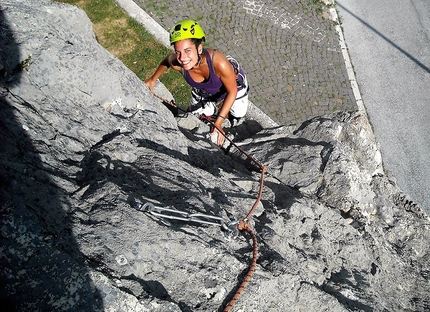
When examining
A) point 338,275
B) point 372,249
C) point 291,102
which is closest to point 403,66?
point 291,102

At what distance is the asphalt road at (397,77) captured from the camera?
9.15 m

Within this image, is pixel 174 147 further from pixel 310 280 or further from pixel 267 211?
pixel 310 280

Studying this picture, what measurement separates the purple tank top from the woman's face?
8.3 inches

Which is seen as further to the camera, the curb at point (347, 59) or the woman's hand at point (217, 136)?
the curb at point (347, 59)

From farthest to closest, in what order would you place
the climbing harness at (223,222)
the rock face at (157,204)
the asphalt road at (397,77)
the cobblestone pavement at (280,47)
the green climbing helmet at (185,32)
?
the cobblestone pavement at (280,47)
the asphalt road at (397,77)
the green climbing helmet at (185,32)
the climbing harness at (223,222)
the rock face at (157,204)

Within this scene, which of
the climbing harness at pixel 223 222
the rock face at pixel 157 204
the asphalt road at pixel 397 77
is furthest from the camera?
the asphalt road at pixel 397 77

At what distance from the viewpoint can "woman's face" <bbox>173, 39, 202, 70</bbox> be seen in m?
4.75

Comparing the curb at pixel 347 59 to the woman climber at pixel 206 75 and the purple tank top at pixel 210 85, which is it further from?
the purple tank top at pixel 210 85

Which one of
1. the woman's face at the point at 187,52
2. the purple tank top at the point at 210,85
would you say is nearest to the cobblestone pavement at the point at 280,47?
the purple tank top at the point at 210,85

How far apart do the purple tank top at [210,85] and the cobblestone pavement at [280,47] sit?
3.68m

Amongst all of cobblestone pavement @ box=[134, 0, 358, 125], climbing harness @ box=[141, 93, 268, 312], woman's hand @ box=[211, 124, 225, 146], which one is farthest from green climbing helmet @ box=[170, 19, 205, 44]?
cobblestone pavement @ box=[134, 0, 358, 125]

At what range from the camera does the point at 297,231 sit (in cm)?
418

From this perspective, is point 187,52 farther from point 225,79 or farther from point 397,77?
point 397,77

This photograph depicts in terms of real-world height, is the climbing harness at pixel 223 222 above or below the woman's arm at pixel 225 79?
below
